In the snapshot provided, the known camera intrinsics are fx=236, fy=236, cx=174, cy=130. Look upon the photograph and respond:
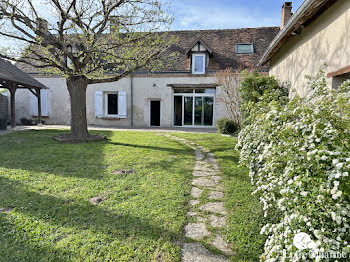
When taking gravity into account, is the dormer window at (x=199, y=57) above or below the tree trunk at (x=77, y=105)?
above

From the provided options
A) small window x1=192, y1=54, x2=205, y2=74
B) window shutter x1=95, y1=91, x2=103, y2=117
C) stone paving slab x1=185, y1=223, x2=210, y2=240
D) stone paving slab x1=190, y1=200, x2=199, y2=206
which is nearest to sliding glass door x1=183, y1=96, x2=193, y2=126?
small window x1=192, y1=54, x2=205, y2=74

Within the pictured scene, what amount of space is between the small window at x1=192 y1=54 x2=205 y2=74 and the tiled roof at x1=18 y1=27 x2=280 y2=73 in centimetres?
32

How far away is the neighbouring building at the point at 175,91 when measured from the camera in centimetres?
1423

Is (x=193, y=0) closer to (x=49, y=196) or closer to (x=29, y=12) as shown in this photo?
(x=29, y=12)

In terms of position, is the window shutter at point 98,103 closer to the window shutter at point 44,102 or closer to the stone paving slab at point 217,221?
the window shutter at point 44,102

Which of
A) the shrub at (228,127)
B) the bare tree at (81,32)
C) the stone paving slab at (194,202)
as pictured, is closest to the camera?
the stone paving slab at (194,202)

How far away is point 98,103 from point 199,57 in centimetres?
708

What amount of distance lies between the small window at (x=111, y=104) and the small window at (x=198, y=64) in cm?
544

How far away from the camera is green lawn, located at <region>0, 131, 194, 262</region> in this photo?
2.08 m

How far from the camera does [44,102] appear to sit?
15844 mm

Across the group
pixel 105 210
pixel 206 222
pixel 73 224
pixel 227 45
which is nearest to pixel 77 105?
pixel 105 210

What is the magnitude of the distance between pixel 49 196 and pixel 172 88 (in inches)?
482

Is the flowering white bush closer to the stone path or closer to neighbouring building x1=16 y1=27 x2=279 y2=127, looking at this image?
the stone path

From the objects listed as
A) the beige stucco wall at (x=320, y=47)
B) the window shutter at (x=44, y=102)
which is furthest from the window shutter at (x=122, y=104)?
the beige stucco wall at (x=320, y=47)
